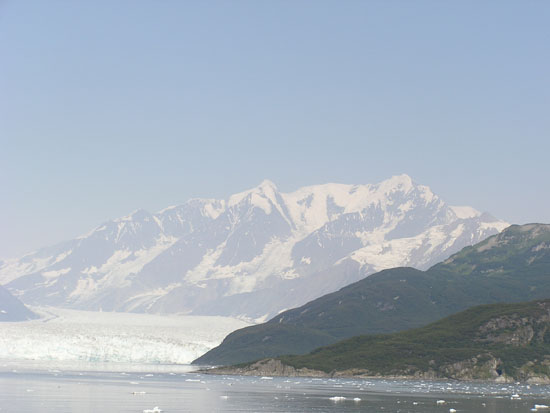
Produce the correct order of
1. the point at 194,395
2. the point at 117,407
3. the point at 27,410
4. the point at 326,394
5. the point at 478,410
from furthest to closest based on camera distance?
the point at 326,394, the point at 194,395, the point at 478,410, the point at 117,407, the point at 27,410

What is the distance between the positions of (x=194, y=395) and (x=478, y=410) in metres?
Result: 43.3

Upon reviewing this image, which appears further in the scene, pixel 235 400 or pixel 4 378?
pixel 4 378

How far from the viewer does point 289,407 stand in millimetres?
112750

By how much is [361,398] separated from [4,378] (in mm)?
74623

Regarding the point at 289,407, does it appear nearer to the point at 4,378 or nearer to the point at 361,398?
the point at 361,398

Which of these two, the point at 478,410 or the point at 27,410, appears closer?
the point at 27,410

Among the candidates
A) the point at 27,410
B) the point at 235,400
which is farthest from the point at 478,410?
the point at 27,410

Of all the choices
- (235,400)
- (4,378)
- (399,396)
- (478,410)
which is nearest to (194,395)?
(235,400)

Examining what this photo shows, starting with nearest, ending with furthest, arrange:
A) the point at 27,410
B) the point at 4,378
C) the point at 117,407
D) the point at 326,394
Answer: the point at 27,410 < the point at 117,407 < the point at 326,394 < the point at 4,378

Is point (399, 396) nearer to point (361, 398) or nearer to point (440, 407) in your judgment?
point (361, 398)

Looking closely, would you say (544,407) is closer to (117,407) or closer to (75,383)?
(117,407)

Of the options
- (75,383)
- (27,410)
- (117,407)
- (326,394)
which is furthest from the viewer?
(75,383)

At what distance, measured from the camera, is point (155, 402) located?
4624 inches

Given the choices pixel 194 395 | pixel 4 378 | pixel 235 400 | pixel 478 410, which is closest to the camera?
pixel 478 410
